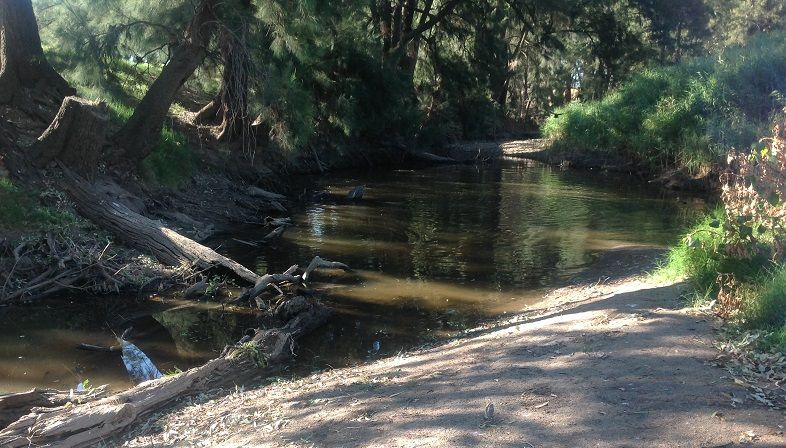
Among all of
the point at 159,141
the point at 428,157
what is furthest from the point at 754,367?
the point at 428,157

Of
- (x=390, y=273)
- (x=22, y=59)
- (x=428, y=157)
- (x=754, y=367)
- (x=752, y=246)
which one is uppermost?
(x=22, y=59)

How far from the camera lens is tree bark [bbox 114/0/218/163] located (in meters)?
14.9

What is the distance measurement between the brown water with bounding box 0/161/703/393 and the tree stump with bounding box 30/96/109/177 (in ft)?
9.37

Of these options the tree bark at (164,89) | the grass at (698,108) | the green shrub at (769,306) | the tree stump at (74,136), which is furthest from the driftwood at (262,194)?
the green shrub at (769,306)

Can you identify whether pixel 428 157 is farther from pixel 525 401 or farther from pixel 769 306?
pixel 525 401

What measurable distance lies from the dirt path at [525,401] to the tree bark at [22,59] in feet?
37.7

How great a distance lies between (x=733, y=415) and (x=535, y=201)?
52.1 ft

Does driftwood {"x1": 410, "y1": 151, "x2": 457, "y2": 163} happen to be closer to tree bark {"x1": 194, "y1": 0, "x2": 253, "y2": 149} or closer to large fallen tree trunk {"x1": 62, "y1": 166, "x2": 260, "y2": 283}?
tree bark {"x1": 194, "y1": 0, "x2": 253, "y2": 149}

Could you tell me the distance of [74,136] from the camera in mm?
12547

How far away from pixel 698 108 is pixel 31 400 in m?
21.8

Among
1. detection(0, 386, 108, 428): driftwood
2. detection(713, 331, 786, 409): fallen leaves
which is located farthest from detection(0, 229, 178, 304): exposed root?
detection(713, 331, 786, 409): fallen leaves

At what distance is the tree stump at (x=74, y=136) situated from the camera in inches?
486

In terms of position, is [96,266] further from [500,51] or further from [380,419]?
[500,51]

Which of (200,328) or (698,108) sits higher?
(698,108)
